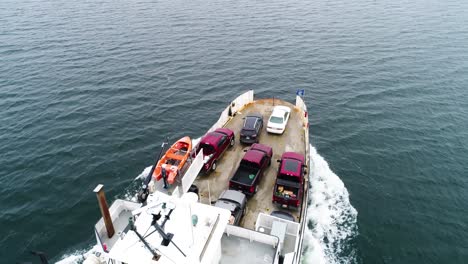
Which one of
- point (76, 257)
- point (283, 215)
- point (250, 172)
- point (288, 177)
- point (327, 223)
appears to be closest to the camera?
point (283, 215)

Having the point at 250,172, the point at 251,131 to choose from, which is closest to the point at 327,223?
the point at 250,172

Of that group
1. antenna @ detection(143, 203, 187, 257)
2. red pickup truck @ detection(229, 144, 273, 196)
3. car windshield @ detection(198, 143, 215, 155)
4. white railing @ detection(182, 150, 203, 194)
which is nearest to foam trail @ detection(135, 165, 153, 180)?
car windshield @ detection(198, 143, 215, 155)

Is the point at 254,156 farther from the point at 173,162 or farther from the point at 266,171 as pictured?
the point at 173,162

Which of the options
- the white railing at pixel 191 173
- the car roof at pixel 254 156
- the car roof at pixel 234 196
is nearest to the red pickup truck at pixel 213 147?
the white railing at pixel 191 173

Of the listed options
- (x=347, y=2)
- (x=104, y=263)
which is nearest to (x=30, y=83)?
(x=104, y=263)

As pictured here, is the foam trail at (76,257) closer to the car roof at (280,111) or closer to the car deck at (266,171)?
the car deck at (266,171)

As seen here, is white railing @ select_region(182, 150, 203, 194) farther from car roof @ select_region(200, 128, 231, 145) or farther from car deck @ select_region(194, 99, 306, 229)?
car roof @ select_region(200, 128, 231, 145)
